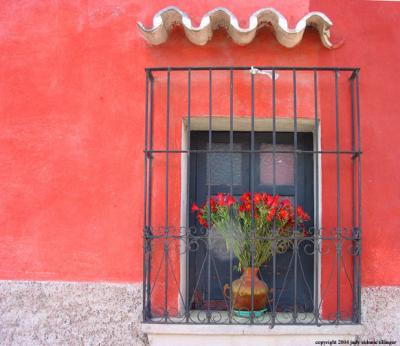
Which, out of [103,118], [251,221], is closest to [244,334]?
[251,221]

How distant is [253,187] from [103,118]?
40.3 inches

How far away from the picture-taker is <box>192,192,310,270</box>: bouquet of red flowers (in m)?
3.11

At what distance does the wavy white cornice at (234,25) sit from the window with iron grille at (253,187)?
189 millimetres

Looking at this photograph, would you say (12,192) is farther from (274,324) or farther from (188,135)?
(274,324)

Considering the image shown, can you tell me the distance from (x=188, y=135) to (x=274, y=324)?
4.11 ft

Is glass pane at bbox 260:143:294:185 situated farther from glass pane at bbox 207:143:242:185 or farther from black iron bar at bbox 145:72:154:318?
black iron bar at bbox 145:72:154:318

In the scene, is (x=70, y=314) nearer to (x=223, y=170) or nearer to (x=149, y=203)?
(x=149, y=203)

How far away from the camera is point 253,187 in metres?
3.14

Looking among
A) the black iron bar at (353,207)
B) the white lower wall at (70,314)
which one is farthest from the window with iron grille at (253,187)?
the white lower wall at (70,314)

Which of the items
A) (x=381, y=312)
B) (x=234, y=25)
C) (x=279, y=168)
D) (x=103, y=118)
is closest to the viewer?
(x=234, y=25)

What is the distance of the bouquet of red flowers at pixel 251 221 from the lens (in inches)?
122

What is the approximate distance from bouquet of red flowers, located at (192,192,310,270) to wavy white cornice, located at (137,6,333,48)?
952 millimetres

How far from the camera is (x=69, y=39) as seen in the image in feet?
11.0

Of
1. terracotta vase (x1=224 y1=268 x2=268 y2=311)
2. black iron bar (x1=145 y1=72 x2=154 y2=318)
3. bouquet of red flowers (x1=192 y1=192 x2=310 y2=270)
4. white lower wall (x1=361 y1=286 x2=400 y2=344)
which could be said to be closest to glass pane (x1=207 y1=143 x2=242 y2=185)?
bouquet of red flowers (x1=192 y1=192 x2=310 y2=270)
